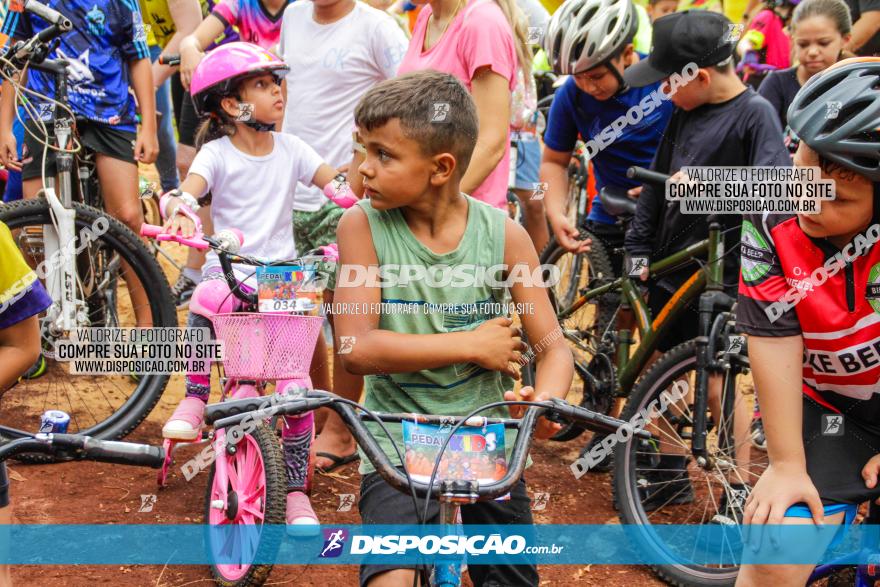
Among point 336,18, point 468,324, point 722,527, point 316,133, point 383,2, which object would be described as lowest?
point 722,527

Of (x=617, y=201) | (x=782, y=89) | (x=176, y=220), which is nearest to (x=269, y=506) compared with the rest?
(x=176, y=220)

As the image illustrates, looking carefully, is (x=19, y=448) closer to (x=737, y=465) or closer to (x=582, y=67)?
(x=737, y=465)

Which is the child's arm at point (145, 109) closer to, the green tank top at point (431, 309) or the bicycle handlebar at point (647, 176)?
the bicycle handlebar at point (647, 176)

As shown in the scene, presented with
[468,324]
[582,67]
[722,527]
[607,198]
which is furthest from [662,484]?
[468,324]

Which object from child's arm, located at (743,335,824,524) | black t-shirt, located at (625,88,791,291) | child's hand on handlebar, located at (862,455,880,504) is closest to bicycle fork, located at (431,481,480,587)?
child's arm, located at (743,335,824,524)

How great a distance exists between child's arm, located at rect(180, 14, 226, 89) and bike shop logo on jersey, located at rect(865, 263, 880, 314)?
375 centimetres

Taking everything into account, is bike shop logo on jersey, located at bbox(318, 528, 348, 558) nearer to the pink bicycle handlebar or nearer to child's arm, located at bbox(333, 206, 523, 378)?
the pink bicycle handlebar

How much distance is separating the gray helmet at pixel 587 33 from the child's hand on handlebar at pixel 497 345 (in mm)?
2540

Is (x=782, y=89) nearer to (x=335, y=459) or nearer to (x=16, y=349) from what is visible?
(x=335, y=459)

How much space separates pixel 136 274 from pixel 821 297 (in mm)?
3435

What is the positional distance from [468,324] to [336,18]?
8.92 feet

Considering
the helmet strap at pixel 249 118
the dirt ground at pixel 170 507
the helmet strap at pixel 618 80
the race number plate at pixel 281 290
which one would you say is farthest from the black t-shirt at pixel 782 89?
the race number plate at pixel 281 290

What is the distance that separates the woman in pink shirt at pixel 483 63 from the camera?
13.6ft

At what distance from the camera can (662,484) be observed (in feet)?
15.8
